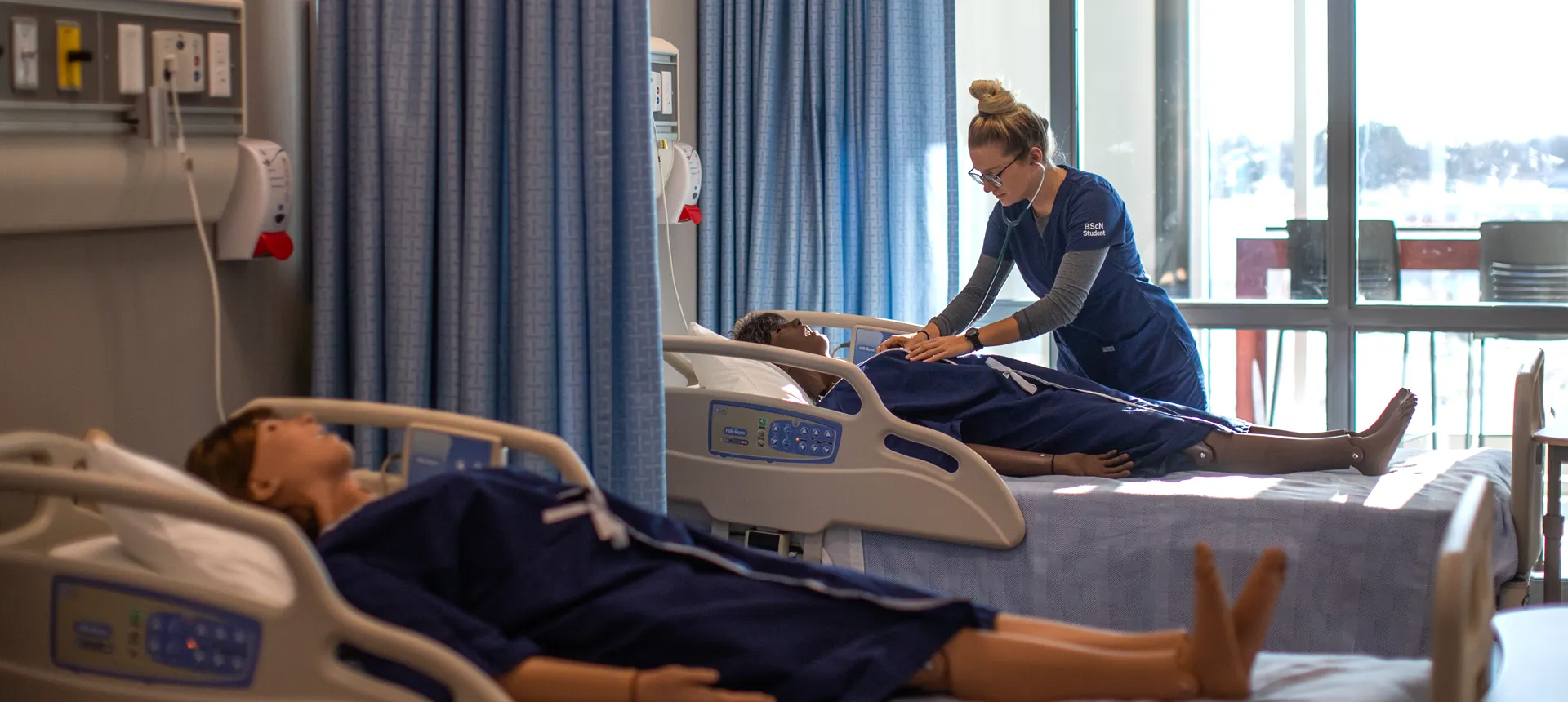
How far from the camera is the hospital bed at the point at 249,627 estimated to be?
1.39 metres

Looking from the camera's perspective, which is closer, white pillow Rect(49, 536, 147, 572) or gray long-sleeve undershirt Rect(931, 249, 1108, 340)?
white pillow Rect(49, 536, 147, 572)

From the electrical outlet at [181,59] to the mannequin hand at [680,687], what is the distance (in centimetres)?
113

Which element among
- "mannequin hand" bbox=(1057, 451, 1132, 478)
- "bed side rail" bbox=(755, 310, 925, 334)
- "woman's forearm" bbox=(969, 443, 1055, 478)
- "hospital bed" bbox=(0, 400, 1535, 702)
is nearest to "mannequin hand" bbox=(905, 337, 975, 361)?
"woman's forearm" bbox=(969, 443, 1055, 478)

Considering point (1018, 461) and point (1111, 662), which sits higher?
point (1018, 461)

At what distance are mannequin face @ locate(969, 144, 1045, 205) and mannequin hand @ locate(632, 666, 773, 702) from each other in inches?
76.9

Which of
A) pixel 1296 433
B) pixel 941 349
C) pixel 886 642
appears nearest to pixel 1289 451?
pixel 1296 433

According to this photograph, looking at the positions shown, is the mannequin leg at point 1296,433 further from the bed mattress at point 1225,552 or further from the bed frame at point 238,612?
the bed frame at point 238,612

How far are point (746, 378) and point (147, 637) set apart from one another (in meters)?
1.61

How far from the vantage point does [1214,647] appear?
1.63 meters

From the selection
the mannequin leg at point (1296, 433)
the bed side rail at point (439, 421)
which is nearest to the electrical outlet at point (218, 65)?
the bed side rail at point (439, 421)

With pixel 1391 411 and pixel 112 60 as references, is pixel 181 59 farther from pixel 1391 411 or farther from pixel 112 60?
pixel 1391 411

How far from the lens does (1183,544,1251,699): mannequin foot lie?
1.58 meters

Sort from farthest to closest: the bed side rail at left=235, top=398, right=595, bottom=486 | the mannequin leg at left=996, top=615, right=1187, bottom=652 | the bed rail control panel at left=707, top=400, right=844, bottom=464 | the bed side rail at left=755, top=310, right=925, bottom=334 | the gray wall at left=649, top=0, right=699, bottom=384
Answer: the gray wall at left=649, top=0, right=699, bottom=384 → the bed side rail at left=755, top=310, right=925, bottom=334 → the bed rail control panel at left=707, top=400, right=844, bottom=464 → the bed side rail at left=235, top=398, right=595, bottom=486 → the mannequin leg at left=996, top=615, right=1187, bottom=652

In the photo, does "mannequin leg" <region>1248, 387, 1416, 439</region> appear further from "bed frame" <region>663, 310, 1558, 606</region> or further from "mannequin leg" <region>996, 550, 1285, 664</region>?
"mannequin leg" <region>996, 550, 1285, 664</region>
